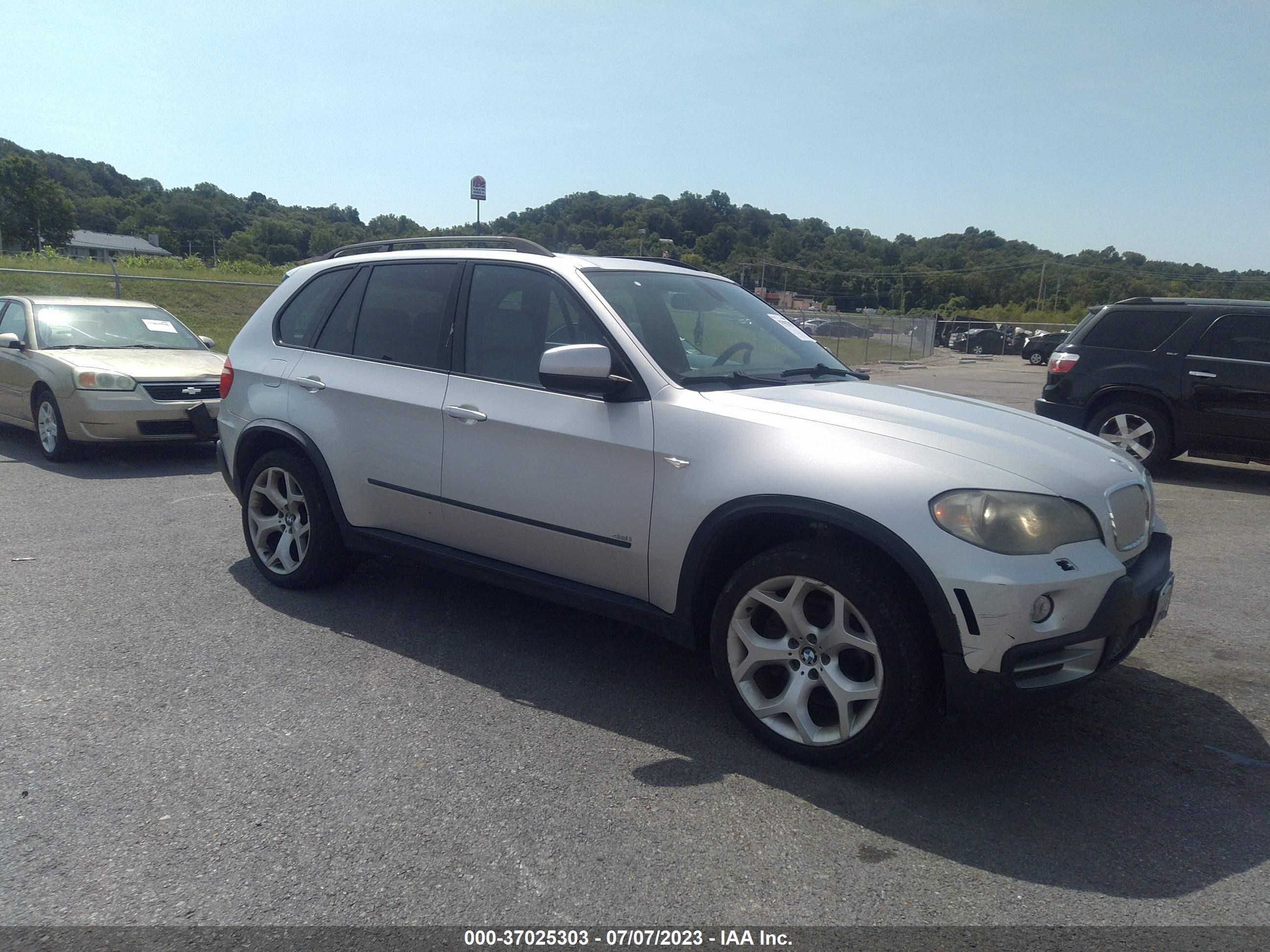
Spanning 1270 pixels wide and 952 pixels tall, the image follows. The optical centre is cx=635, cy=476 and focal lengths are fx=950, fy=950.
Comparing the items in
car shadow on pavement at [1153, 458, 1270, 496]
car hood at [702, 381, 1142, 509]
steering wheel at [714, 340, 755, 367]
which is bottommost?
car shadow on pavement at [1153, 458, 1270, 496]

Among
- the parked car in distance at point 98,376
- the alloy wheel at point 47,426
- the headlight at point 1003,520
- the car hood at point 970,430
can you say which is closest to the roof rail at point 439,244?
the car hood at point 970,430

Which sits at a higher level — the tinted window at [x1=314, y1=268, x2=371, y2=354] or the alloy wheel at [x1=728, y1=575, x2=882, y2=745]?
the tinted window at [x1=314, y1=268, x2=371, y2=354]

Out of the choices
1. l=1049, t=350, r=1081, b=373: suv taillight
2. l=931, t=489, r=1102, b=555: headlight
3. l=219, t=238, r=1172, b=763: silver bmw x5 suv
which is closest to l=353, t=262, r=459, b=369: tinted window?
l=219, t=238, r=1172, b=763: silver bmw x5 suv

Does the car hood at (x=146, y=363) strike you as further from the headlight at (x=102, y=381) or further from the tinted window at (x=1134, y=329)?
the tinted window at (x=1134, y=329)

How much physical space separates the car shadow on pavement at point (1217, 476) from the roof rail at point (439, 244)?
7.47m

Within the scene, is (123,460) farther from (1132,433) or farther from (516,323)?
(1132,433)

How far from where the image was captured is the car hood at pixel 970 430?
3.25 meters

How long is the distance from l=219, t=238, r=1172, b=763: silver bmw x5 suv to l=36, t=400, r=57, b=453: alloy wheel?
185 inches

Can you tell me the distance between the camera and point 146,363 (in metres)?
9.22

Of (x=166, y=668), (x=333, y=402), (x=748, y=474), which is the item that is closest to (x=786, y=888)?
(x=748, y=474)

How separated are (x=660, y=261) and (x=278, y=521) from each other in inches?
99.6

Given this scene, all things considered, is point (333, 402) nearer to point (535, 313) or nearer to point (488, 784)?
point (535, 313)

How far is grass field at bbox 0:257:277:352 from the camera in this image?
69.3ft

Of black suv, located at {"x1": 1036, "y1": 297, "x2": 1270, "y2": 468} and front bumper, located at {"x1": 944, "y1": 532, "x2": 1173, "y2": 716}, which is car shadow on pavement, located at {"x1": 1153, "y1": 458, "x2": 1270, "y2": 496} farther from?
front bumper, located at {"x1": 944, "y1": 532, "x2": 1173, "y2": 716}
